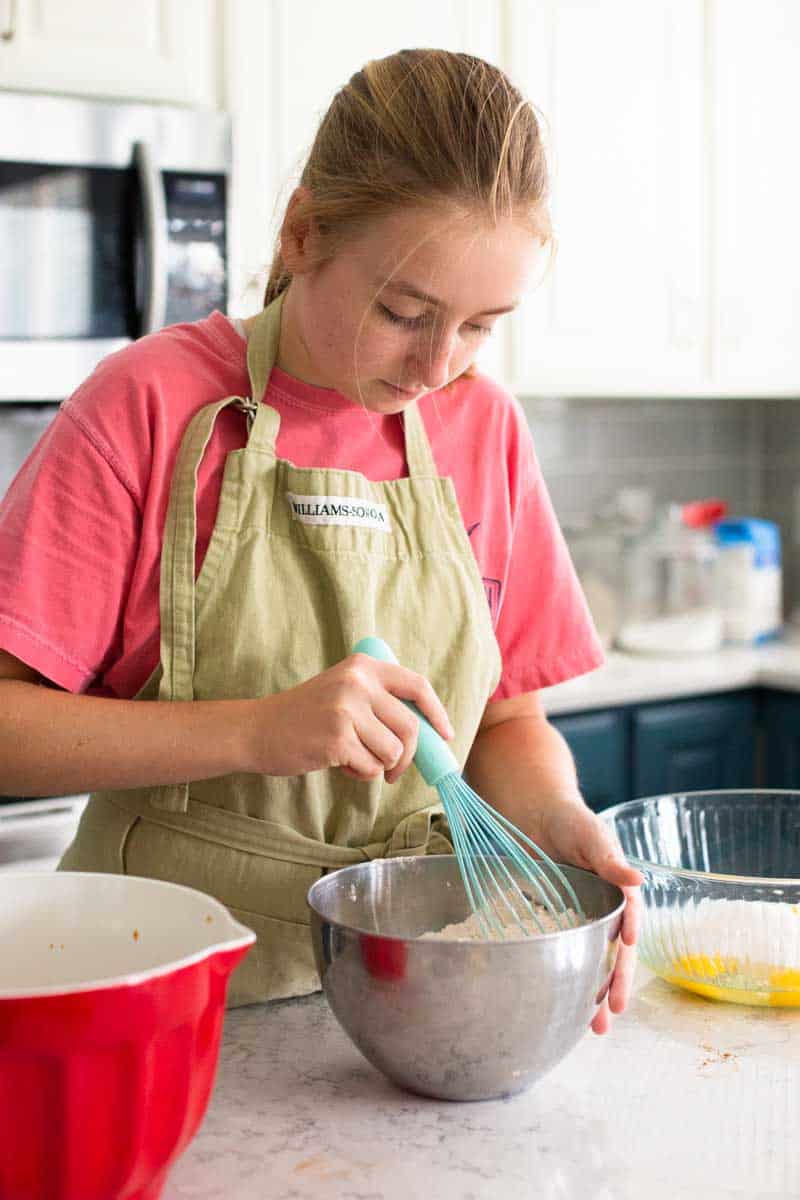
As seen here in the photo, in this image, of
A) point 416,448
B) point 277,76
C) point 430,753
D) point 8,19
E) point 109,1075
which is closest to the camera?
point 109,1075

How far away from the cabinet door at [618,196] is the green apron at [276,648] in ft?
4.98

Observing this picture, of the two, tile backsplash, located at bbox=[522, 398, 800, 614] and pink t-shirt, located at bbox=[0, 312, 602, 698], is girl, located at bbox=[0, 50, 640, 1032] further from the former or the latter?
tile backsplash, located at bbox=[522, 398, 800, 614]

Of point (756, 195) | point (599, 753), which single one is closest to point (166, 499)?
point (599, 753)

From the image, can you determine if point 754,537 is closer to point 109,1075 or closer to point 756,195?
point 756,195

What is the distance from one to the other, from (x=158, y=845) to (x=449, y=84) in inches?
23.3

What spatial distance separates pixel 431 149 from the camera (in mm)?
998

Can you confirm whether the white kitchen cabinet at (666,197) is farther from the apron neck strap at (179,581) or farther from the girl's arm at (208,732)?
the girl's arm at (208,732)

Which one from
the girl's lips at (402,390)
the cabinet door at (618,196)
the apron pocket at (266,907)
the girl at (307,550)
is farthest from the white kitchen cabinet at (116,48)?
the apron pocket at (266,907)

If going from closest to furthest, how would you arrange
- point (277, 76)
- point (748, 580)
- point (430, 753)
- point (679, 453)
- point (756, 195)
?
point (430, 753)
point (277, 76)
point (756, 195)
point (748, 580)
point (679, 453)

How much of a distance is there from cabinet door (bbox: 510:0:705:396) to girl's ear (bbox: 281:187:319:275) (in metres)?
1.53

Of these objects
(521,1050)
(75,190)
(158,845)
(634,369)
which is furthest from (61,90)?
(521,1050)

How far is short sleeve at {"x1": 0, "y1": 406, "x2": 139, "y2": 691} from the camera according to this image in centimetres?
103

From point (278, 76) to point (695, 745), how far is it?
1.34 metres

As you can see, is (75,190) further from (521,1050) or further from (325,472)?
(521,1050)
